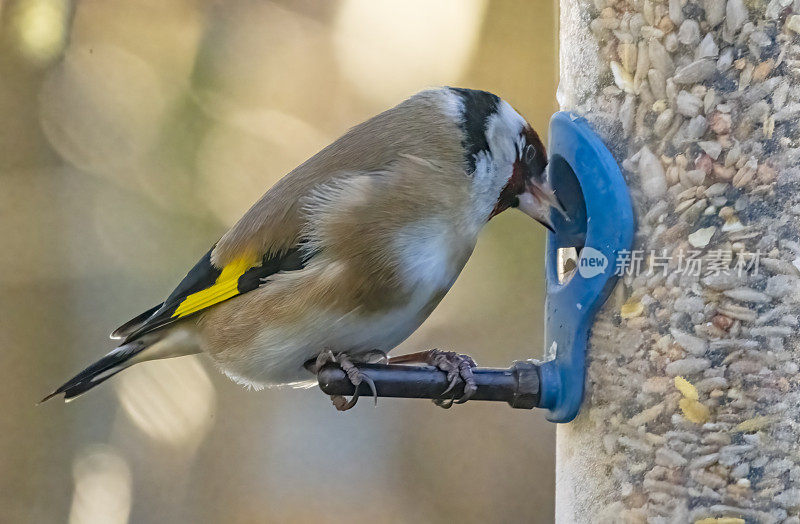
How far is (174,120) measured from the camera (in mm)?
4844

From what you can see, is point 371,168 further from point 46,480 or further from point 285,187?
point 46,480

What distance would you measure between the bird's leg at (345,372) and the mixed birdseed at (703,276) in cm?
55

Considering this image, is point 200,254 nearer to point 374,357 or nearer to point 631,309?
point 374,357

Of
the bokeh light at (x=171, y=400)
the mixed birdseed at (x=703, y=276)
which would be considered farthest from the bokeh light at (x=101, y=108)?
the mixed birdseed at (x=703, y=276)

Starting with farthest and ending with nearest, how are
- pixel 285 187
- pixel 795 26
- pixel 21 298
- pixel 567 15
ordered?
pixel 21 298 < pixel 285 187 < pixel 567 15 < pixel 795 26

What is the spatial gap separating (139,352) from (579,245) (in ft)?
4.48

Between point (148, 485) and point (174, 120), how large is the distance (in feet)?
6.09

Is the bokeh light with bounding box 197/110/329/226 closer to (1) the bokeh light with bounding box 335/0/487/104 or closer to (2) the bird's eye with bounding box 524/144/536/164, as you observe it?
(1) the bokeh light with bounding box 335/0/487/104

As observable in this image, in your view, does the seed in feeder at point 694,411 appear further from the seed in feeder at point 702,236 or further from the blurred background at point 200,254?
the blurred background at point 200,254

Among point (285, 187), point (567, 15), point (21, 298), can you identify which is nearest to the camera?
point (567, 15)

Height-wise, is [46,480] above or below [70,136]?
below

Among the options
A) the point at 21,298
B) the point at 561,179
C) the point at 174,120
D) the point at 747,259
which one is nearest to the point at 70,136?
the point at 174,120

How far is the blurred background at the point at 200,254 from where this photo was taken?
15.3 feet

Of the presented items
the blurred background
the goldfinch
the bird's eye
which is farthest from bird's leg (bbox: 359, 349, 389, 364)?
the blurred background
